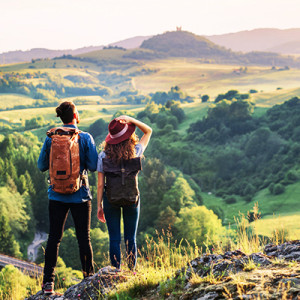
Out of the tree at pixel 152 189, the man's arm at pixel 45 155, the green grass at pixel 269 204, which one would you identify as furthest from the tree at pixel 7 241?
the man's arm at pixel 45 155

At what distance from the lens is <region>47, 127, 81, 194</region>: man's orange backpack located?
4.53 meters

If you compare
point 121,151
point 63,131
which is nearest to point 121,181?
point 121,151

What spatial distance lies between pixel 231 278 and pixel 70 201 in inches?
84.1

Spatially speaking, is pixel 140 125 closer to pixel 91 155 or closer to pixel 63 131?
pixel 91 155

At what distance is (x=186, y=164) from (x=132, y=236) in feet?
233

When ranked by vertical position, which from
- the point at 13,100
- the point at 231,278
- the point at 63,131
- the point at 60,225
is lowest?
the point at 231,278

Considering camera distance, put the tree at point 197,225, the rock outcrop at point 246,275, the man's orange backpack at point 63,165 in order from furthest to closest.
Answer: the tree at point 197,225 → the man's orange backpack at point 63,165 → the rock outcrop at point 246,275

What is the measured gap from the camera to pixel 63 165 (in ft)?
14.9

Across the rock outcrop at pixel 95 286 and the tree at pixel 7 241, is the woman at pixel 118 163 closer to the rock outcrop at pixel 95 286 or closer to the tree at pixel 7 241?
the rock outcrop at pixel 95 286

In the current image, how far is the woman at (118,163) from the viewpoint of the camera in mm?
4688

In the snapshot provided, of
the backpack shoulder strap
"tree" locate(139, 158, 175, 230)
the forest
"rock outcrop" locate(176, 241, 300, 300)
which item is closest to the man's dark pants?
the backpack shoulder strap

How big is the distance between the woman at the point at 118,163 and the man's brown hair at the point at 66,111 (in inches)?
20.0

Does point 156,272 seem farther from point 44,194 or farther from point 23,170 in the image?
point 23,170

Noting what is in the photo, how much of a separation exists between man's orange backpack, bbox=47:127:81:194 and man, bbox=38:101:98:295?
99 mm
